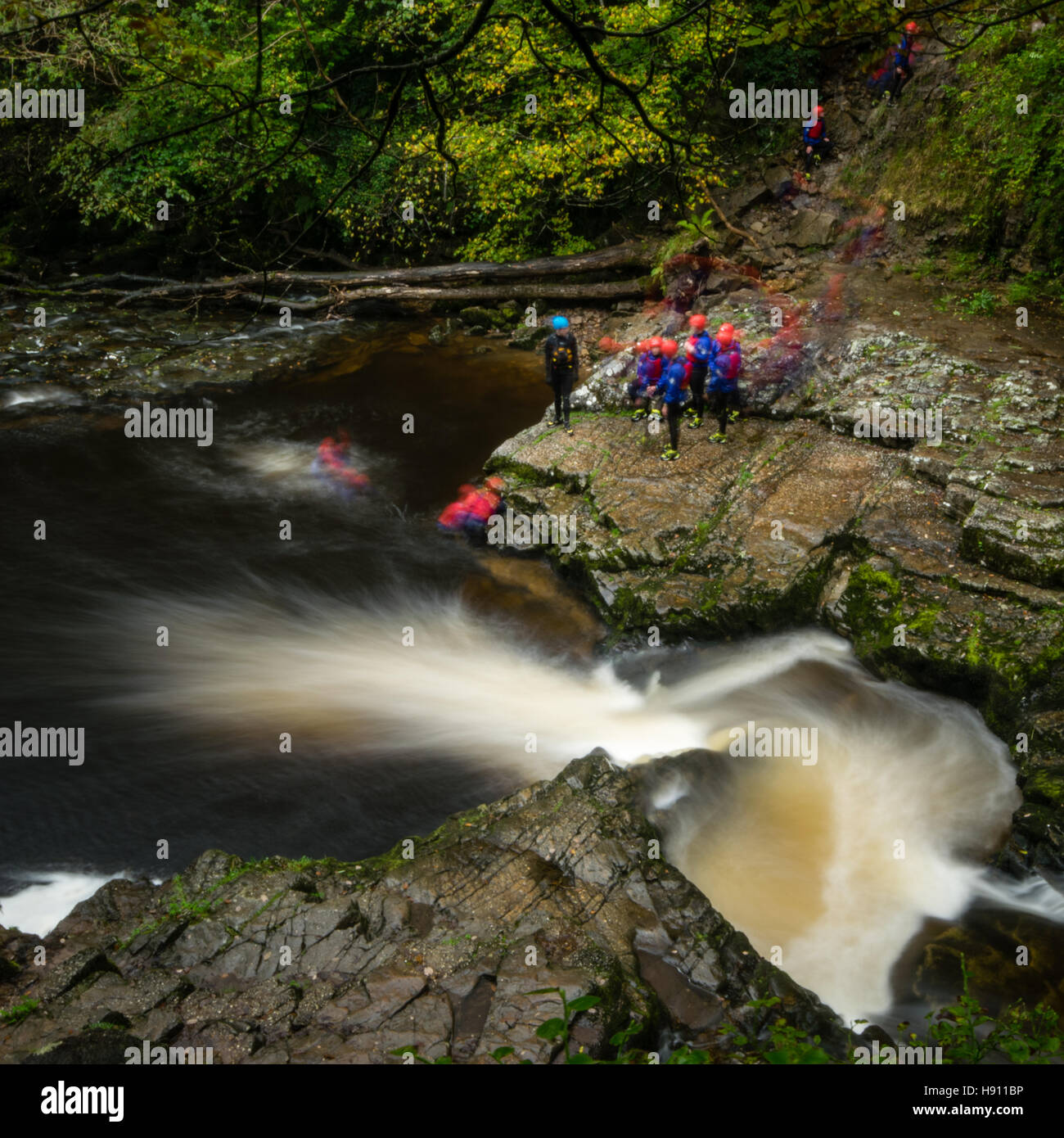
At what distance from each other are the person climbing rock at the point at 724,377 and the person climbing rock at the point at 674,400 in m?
0.45

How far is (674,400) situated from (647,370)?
3.73 feet

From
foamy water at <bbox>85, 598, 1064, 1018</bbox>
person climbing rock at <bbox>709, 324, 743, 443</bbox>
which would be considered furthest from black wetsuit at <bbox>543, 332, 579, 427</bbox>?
foamy water at <bbox>85, 598, 1064, 1018</bbox>

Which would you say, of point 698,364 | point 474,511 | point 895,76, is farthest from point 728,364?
point 895,76

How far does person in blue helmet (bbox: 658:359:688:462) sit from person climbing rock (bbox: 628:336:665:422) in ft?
1.64

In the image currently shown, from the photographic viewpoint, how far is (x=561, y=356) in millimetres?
12930

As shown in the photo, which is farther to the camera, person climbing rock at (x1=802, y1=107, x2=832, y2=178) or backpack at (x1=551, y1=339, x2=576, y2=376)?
person climbing rock at (x1=802, y1=107, x2=832, y2=178)

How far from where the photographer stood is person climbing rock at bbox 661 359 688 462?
11.8 meters

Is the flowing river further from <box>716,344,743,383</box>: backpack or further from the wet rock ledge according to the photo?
<box>716,344,743,383</box>: backpack

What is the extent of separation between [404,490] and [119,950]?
9040 millimetres

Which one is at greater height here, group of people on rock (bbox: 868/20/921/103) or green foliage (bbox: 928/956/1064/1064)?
group of people on rock (bbox: 868/20/921/103)

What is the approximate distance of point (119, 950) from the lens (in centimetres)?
622

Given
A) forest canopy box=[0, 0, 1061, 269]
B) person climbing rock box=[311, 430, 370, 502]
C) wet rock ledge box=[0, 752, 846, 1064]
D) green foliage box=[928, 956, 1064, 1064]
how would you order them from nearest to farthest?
green foliage box=[928, 956, 1064, 1064] → wet rock ledge box=[0, 752, 846, 1064] → person climbing rock box=[311, 430, 370, 502] → forest canopy box=[0, 0, 1061, 269]

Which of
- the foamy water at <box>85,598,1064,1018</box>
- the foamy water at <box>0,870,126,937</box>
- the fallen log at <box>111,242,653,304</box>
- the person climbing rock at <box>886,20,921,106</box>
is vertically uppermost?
the person climbing rock at <box>886,20,921,106</box>

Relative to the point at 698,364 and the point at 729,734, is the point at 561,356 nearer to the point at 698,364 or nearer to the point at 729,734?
the point at 698,364
